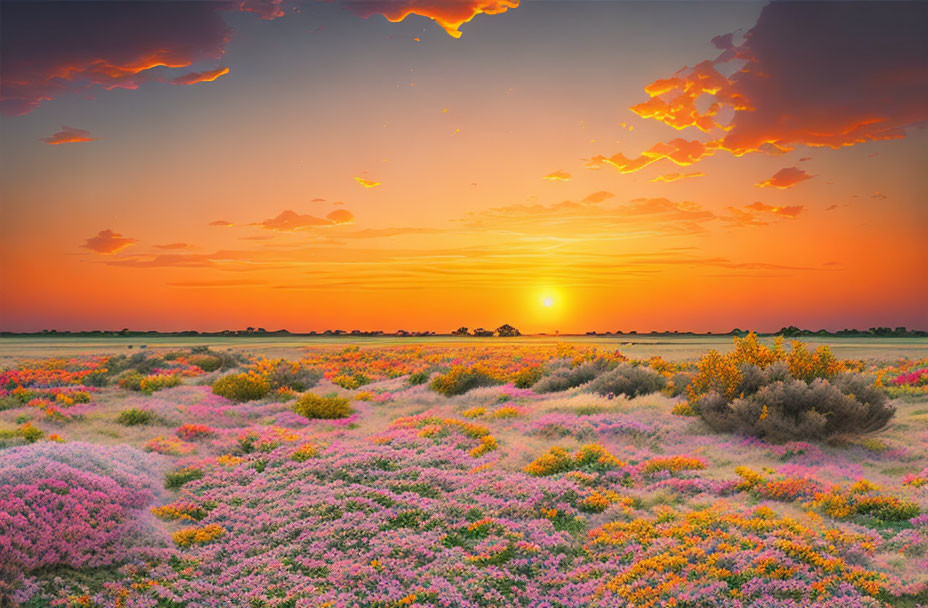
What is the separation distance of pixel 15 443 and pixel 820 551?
19.1m

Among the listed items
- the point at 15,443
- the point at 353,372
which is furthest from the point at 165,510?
the point at 353,372

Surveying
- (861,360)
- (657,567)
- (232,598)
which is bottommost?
(232,598)

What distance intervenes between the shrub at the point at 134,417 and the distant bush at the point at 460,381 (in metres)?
11.5

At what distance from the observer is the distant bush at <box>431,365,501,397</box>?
26.3 metres

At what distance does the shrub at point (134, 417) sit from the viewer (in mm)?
20163

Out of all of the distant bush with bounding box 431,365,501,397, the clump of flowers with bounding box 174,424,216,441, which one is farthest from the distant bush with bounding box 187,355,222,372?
the clump of flowers with bounding box 174,424,216,441

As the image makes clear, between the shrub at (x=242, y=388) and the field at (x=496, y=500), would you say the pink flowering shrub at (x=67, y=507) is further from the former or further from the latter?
the shrub at (x=242, y=388)

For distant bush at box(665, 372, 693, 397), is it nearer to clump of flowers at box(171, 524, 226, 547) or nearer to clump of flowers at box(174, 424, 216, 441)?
clump of flowers at box(174, 424, 216, 441)

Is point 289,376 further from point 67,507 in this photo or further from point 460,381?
point 67,507

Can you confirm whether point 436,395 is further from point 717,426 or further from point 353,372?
point 717,426

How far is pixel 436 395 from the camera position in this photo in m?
25.8

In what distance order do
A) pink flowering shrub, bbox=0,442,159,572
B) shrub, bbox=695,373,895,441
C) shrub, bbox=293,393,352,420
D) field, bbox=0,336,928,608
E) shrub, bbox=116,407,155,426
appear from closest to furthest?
field, bbox=0,336,928,608, pink flowering shrub, bbox=0,442,159,572, shrub, bbox=695,373,895,441, shrub, bbox=116,407,155,426, shrub, bbox=293,393,352,420

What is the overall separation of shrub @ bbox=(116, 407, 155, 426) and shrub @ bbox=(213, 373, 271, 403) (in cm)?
501

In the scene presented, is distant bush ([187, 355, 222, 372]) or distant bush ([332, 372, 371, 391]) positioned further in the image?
distant bush ([187, 355, 222, 372])
